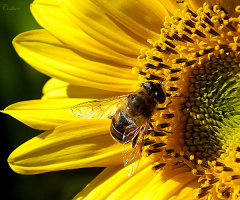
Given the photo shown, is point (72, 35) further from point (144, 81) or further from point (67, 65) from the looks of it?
point (144, 81)

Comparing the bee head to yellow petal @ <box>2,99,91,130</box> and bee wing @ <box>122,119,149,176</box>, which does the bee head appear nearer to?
bee wing @ <box>122,119,149,176</box>

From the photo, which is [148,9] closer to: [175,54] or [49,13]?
[175,54]

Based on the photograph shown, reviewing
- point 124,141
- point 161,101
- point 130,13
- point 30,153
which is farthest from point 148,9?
point 30,153

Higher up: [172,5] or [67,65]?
[172,5]

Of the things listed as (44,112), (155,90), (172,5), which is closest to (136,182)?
(155,90)

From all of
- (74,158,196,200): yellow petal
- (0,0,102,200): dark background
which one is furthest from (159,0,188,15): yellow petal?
(0,0,102,200): dark background

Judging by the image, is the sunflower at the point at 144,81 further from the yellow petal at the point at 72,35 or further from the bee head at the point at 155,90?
the bee head at the point at 155,90
